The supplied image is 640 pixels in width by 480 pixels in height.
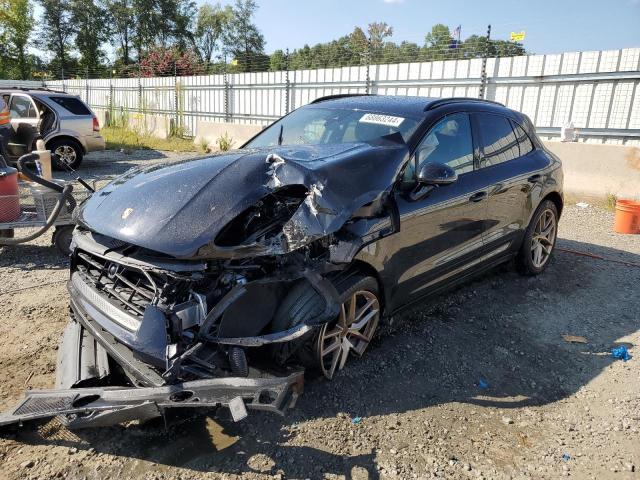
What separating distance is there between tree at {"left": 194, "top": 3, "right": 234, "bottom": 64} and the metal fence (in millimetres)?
44096

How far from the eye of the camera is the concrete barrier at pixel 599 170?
8531 millimetres

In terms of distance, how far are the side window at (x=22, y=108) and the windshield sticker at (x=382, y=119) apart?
9.89 metres

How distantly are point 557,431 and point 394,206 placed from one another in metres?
1.71

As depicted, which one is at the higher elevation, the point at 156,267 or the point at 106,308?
the point at 156,267

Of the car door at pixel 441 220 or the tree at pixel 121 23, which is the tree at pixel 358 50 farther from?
the tree at pixel 121 23

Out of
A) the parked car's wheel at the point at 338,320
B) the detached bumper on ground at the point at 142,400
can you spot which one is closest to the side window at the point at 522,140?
the parked car's wheel at the point at 338,320

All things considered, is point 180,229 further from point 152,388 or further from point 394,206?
point 394,206

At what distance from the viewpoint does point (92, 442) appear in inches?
103

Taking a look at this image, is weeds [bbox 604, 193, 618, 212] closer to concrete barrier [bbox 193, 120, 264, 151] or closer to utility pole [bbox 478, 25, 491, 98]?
utility pole [bbox 478, 25, 491, 98]

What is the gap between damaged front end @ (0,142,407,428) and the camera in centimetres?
239

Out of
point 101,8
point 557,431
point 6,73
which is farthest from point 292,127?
point 101,8

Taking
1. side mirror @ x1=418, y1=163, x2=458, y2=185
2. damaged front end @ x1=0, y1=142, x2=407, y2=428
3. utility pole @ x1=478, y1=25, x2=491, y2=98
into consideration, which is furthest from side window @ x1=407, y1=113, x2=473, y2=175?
utility pole @ x1=478, y1=25, x2=491, y2=98

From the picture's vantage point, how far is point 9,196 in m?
5.31

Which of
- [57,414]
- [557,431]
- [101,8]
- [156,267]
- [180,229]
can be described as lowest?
[557,431]
